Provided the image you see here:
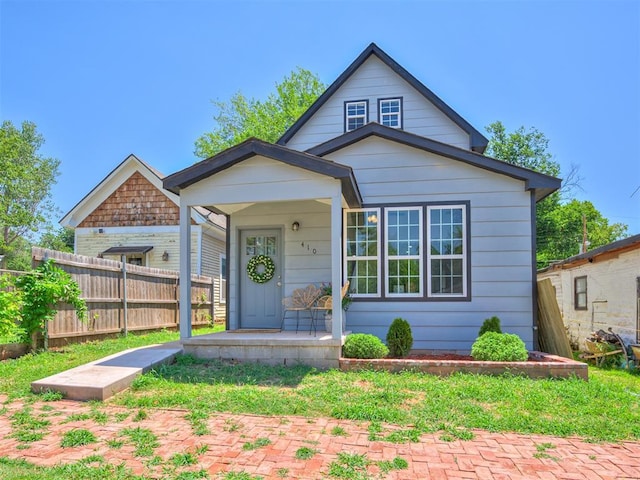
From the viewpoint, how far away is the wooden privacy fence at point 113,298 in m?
8.42

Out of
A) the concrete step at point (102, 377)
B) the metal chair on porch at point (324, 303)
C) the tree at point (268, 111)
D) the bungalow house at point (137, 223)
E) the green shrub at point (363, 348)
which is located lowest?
the concrete step at point (102, 377)

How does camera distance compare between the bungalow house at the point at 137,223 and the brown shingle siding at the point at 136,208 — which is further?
the brown shingle siding at the point at 136,208

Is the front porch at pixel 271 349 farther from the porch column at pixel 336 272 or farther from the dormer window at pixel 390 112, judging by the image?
the dormer window at pixel 390 112

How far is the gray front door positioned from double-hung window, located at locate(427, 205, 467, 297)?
3042mm

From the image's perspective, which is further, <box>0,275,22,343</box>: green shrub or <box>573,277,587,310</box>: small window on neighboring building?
<box>573,277,587,310</box>: small window on neighboring building

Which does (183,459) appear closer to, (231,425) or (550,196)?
(231,425)

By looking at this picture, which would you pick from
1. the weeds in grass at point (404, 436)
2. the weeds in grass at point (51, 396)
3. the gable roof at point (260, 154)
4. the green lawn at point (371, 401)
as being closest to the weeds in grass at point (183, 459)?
the green lawn at point (371, 401)

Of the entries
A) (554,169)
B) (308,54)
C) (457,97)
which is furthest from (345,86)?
(554,169)

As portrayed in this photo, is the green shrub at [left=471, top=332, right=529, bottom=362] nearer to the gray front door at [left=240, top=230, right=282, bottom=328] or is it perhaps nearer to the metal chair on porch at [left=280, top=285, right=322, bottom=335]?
the metal chair on porch at [left=280, top=285, right=322, bottom=335]

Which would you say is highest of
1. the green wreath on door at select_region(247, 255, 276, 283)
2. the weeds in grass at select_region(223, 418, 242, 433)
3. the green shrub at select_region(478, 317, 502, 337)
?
the green wreath on door at select_region(247, 255, 276, 283)

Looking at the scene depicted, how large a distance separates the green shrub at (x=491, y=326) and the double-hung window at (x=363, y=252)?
1932 millimetres

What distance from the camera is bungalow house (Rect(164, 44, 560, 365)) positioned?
7.47 metres

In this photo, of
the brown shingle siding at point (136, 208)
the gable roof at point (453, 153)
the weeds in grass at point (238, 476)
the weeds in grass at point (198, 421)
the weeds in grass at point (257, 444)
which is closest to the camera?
the weeds in grass at point (238, 476)

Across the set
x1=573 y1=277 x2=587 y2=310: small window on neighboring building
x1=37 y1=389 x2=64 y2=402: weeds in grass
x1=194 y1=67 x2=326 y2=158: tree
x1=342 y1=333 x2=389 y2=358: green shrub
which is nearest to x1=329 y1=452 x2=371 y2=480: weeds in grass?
x1=342 y1=333 x2=389 y2=358: green shrub
